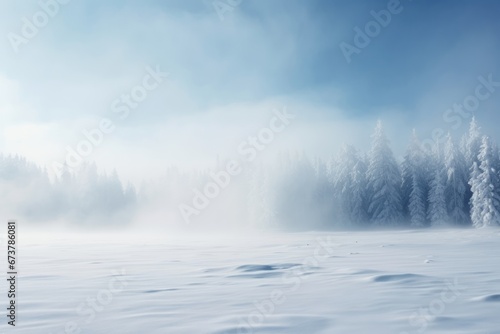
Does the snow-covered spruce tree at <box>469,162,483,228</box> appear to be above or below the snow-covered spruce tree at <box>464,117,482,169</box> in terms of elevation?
below

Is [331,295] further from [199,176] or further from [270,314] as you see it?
[199,176]

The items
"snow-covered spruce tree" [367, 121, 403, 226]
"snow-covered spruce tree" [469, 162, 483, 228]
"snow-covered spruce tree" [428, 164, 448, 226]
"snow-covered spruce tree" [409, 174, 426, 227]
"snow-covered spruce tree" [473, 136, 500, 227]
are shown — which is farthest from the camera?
"snow-covered spruce tree" [367, 121, 403, 226]

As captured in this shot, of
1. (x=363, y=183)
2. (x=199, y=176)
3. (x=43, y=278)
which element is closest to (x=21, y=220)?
(x=199, y=176)

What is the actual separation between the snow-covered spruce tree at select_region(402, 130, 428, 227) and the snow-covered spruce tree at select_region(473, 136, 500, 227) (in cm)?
656

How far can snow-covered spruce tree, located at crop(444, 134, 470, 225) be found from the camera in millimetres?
48188

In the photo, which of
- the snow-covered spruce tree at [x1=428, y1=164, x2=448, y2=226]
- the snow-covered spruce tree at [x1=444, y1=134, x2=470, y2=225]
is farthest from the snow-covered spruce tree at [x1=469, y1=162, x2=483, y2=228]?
the snow-covered spruce tree at [x1=444, y1=134, x2=470, y2=225]

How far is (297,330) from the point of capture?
4984mm

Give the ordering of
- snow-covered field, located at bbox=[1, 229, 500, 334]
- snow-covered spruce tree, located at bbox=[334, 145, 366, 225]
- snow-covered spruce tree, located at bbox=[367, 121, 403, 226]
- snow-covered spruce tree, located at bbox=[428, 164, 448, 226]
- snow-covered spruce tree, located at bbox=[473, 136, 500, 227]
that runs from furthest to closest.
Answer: snow-covered spruce tree, located at bbox=[334, 145, 366, 225]
snow-covered spruce tree, located at bbox=[367, 121, 403, 226]
snow-covered spruce tree, located at bbox=[428, 164, 448, 226]
snow-covered spruce tree, located at bbox=[473, 136, 500, 227]
snow-covered field, located at bbox=[1, 229, 500, 334]

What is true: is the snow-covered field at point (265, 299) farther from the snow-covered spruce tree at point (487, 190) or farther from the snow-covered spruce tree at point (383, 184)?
the snow-covered spruce tree at point (383, 184)

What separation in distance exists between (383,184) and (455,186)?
9.21m

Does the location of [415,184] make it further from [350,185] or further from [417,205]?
[350,185]

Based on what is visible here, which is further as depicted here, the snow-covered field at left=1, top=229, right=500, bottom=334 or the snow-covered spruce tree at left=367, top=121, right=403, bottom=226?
the snow-covered spruce tree at left=367, top=121, right=403, bottom=226

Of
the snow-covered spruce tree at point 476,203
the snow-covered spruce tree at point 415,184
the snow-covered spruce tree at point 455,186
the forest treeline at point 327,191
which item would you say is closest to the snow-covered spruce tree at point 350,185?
the forest treeline at point 327,191

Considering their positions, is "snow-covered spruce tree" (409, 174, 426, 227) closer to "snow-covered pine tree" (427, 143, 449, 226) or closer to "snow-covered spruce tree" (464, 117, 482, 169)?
"snow-covered pine tree" (427, 143, 449, 226)
